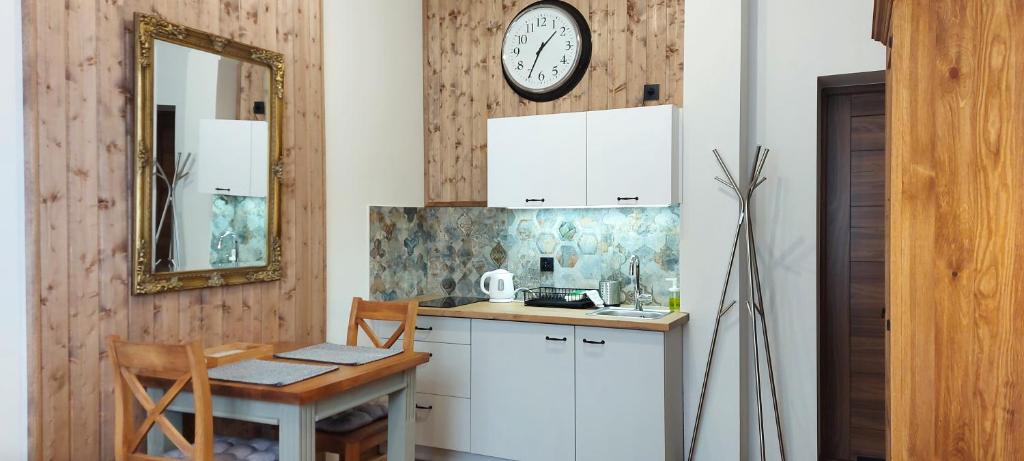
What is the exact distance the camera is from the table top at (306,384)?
2.36 m

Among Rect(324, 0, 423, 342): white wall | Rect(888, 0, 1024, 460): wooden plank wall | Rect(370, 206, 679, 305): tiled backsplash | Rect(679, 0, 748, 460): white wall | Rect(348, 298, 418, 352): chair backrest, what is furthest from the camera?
Rect(370, 206, 679, 305): tiled backsplash

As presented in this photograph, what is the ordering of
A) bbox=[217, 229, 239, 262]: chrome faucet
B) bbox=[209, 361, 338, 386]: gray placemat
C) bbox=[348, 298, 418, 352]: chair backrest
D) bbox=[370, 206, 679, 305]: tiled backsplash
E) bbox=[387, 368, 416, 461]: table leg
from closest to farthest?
bbox=[209, 361, 338, 386]: gray placemat
bbox=[387, 368, 416, 461]: table leg
bbox=[217, 229, 239, 262]: chrome faucet
bbox=[348, 298, 418, 352]: chair backrest
bbox=[370, 206, 679, 305]: tiled backsplash

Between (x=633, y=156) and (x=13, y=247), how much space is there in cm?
257

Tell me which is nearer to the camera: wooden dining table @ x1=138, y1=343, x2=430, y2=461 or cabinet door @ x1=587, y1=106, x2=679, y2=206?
wooden dining table @ x1=138, y1=343, x2=430, y2=461

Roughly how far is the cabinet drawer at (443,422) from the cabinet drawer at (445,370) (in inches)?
1.6

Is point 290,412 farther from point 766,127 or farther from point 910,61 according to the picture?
point 766,127

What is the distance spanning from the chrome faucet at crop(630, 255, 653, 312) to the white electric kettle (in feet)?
2.26

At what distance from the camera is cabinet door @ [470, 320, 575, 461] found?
145 inches

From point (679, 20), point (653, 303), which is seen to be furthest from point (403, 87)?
point (653, 303)

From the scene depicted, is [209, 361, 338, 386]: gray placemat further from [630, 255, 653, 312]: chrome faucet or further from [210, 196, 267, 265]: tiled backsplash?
[630, 255, 653, 312]: chrome faucet

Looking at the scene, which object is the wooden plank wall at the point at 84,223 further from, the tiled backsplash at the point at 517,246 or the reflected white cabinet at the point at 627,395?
the reflected white cabinet at the point at 627,395

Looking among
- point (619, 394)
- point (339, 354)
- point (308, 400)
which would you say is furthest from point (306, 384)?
point (619, 394)

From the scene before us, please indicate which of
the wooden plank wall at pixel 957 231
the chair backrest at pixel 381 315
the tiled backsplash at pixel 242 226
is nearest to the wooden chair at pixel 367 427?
the chair backrest at pixel 381 315

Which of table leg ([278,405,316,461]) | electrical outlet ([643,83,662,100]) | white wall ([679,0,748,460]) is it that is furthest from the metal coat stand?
table leg ([278,405,316,461])
